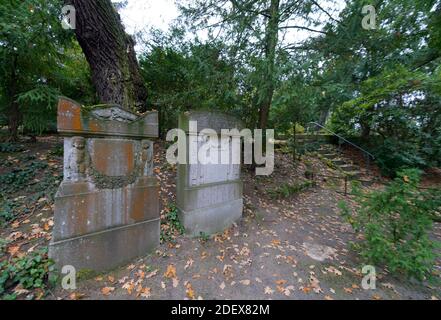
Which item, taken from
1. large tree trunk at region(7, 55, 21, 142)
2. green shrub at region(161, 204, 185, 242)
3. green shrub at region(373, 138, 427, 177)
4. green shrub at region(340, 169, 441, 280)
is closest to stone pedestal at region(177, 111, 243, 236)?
green shrub at region(161, 204, 185, 242)

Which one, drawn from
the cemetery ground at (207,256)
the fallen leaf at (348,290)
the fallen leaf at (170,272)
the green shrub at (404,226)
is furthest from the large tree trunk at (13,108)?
the green shrub at (404,226)

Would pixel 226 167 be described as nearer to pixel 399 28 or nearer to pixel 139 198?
pixel 139 198

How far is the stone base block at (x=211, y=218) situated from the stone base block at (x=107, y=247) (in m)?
0.51

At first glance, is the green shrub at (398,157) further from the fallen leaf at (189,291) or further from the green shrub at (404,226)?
the fallen leaf at (189,291)

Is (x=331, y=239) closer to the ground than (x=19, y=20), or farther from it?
closer to the ground

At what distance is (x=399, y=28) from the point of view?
3.83m

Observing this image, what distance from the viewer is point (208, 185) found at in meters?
3.38

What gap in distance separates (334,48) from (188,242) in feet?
16.1

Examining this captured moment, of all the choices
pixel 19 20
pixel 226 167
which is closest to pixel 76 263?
pixel 226 167

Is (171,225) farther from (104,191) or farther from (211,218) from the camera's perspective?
(104,191)

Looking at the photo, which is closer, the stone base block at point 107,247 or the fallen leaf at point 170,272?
the stone base block at point 107,247

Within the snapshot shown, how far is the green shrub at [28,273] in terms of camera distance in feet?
6.48
